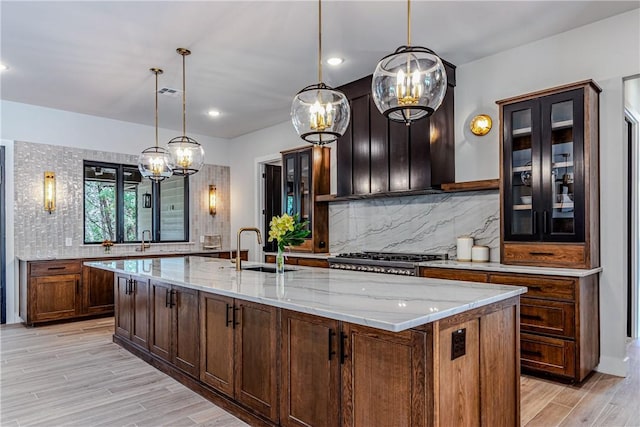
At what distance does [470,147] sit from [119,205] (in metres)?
5.19

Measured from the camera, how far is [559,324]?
10.6ft

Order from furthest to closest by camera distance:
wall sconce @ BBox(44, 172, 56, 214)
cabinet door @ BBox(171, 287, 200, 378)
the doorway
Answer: the doorway → wall sconce @ BBox(44, 172, 56, 214) → cabinet door @ BBox(171, 287, 200, 378)

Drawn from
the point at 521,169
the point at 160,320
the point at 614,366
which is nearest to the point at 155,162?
the point at 160,320

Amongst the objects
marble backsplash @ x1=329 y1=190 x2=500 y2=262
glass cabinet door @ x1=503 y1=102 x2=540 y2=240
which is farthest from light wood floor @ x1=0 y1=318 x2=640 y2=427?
marble backsplash @ x1=329 y1=190 x2=500 y2=262

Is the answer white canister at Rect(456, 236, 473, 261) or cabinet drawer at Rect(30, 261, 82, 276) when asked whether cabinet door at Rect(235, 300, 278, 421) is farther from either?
cabinet drawer at Rect(30, 261, 82, 276)

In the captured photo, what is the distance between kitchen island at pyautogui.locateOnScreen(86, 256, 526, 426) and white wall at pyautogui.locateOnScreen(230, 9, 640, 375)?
1714mm

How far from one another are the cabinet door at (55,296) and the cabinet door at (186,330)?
2.96 m

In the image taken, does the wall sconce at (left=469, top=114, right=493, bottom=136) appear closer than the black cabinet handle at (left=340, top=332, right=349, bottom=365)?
No

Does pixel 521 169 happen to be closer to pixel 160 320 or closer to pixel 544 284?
pixel 544 284

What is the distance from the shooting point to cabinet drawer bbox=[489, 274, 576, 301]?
319cm

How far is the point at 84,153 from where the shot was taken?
6.12 m

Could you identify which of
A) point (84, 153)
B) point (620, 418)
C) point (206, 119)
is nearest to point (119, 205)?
point (84, 153)

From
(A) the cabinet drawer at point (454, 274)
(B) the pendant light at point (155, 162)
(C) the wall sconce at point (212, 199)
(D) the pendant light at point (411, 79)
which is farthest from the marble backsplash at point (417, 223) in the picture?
(C) the wall sconce at point (212, 199)

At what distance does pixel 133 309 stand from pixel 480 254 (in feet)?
11.3
